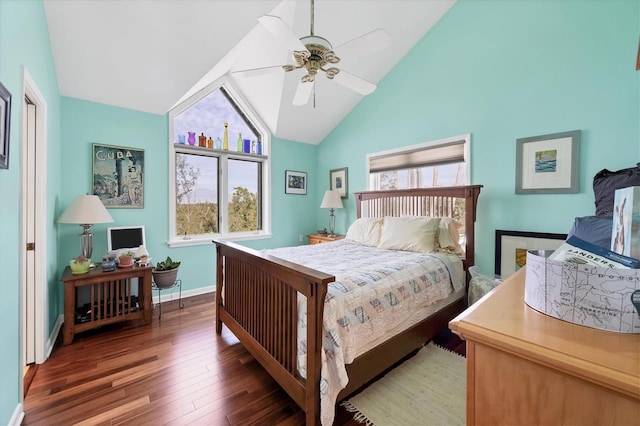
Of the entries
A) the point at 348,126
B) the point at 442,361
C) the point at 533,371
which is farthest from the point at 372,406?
the point at 348,126

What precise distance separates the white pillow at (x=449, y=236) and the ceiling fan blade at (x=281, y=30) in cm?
218


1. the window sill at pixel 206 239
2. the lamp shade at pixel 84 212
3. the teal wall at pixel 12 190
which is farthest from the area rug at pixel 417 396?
the window sill at pixel 206 239

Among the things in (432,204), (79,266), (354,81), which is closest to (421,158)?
(432,204)

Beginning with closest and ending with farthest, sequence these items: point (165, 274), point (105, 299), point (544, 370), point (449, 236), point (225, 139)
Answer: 1. point (544, 370)
2. point (105, 299)
3. point (449, 236)
4. point (165, 274)
5. point (225, 139)

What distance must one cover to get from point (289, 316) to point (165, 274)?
6.85 ft

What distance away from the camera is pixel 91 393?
5.85ft

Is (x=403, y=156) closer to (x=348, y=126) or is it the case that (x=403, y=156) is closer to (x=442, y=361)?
(x=348, y=126)

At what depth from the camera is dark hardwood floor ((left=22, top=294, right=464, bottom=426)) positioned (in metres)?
1.60

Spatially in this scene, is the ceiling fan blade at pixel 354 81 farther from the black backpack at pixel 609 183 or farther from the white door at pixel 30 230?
the white door at pixel 30 230

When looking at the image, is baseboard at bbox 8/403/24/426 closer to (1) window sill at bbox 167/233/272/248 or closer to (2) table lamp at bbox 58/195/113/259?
(2) table lamp at bbox 58/195/113/259

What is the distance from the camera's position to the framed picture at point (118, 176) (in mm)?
3055

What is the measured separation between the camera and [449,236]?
2.85 m

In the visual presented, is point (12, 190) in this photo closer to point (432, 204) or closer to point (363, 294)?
point (363, 294)

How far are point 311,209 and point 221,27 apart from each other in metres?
3.05
